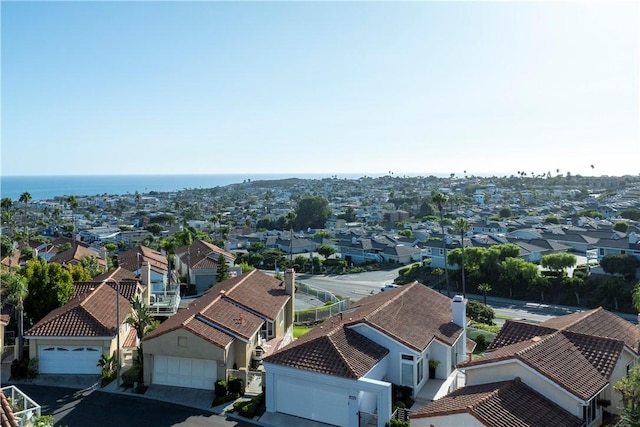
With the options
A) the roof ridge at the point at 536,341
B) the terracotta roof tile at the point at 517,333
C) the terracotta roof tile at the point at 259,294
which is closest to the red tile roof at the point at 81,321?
the terracotta roof tile at the point at 259,294

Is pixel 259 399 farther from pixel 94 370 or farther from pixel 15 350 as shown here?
pixel 15 350

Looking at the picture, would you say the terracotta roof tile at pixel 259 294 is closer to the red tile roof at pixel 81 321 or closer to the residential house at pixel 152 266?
the red tile roof at pixel 81 321

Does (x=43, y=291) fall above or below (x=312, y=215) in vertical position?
above

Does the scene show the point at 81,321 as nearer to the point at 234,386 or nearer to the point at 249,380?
the point at 234,386

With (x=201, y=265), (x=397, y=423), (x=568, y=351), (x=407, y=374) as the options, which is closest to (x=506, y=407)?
(x=397, y=423)

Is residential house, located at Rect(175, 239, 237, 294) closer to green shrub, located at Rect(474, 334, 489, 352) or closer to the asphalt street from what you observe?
green shrub, located at Rect(474, 334, 489, 352)
